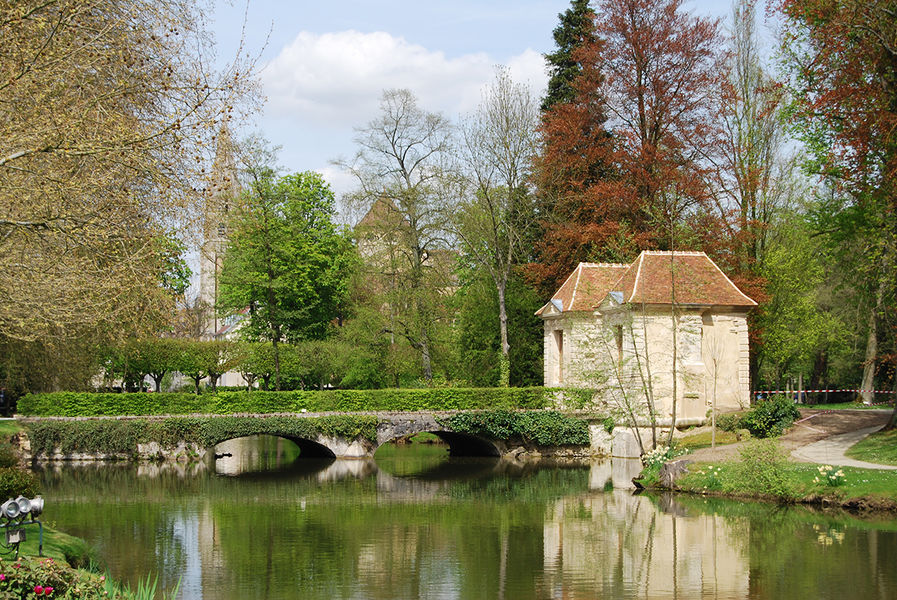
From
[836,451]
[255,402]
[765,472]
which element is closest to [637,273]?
[836,451]

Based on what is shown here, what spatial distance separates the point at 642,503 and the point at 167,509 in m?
10.9

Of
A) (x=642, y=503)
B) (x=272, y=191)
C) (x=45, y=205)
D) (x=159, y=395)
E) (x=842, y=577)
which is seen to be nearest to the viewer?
(x=45, y=205)

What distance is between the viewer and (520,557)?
15.7 m

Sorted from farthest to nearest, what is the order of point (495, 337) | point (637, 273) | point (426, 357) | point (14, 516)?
point (426, 357)
point (495, 337)
point (637, 273)
point (14, 516)

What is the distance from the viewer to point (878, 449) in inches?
899

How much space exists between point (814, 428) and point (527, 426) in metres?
10.2

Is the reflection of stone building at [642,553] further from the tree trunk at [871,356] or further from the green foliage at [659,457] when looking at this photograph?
the tree trunk at [871,356]

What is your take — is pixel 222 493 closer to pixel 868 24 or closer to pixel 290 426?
pixel 290 426

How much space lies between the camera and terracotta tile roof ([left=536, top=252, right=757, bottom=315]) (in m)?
29.5

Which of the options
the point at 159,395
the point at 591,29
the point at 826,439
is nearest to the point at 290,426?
the point at 159,395

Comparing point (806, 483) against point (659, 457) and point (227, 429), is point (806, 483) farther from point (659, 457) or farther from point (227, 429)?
point (227, 429)

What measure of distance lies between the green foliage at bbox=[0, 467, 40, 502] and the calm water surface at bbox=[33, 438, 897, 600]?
1.83m

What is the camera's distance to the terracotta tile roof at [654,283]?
96.7 feet

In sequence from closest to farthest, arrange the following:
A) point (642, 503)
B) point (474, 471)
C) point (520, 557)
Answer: point (520, 557) → point (642, 503) → point (474, 471)
